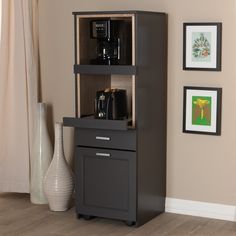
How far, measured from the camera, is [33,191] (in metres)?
4.99

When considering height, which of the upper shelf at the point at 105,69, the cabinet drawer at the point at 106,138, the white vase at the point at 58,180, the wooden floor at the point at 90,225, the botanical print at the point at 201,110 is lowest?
the wooden floor at the point at 90,225

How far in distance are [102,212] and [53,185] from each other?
1.50ft

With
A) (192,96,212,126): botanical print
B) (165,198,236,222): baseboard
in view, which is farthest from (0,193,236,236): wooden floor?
(192,96,212,126): botanical print

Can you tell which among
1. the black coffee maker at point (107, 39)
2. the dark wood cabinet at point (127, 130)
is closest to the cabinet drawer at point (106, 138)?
the dark wood cabinet at point (127, 130)

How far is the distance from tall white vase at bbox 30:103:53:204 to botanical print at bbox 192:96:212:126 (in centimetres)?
116

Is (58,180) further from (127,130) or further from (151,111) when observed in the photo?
(151,111)

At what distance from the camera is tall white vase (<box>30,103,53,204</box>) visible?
16.1ft

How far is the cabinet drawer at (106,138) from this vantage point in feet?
14.1

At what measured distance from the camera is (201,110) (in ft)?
15.0

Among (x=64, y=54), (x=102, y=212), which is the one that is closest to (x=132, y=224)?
(x=102, y=212)

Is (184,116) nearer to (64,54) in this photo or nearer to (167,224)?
(167,224)

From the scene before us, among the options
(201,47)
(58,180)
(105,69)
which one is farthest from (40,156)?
(201,47)

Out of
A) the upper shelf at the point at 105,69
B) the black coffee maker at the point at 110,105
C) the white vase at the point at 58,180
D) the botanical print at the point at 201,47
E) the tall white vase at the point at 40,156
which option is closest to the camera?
the upper shelf at the point at 105,69

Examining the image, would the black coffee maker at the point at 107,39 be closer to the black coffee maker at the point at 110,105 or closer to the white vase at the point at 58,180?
the black coffee maker at the point at 110,105
